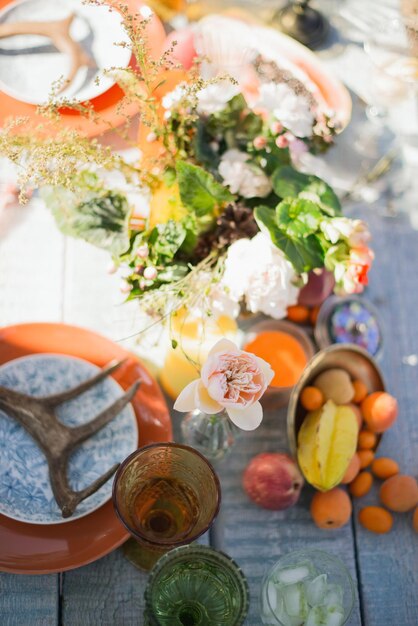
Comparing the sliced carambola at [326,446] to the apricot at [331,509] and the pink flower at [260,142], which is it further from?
the pink flower at [260,142]

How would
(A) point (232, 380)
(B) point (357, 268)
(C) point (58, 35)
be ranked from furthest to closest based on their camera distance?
(C) point (58, 35)
(B) point (357, 268)
(A) point (232, 380)

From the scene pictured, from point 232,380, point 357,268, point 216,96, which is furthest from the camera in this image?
point 216,96

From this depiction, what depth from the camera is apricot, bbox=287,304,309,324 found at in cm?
117

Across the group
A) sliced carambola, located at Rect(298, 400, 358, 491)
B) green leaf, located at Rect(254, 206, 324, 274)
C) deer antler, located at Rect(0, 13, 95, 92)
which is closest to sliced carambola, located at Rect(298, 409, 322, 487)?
sliced carambola, located at Rect(298, 400, 358, 491)

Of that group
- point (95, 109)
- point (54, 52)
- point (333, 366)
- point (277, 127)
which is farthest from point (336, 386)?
point (54, 52)

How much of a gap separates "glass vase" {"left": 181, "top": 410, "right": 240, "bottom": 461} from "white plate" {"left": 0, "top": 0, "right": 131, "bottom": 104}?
48 cm

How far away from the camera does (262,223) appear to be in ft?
3.10

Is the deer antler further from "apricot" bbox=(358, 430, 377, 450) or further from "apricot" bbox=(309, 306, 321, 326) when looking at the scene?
"apricot" bbox=(358, 430, 377, 450)

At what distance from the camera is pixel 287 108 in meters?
1.03

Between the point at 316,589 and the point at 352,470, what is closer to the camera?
the point at 316,589

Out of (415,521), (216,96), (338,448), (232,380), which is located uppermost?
(216,96)

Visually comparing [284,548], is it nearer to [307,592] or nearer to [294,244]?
[307,592]

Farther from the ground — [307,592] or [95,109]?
[95,109]

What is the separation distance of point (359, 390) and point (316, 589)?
28 cm
